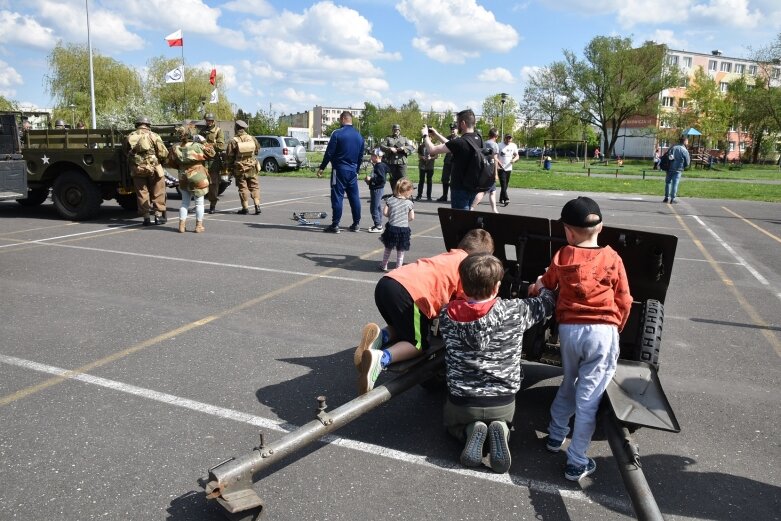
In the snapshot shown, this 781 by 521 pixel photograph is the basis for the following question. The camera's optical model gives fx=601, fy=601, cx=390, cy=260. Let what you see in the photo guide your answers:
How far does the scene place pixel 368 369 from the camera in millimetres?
3457

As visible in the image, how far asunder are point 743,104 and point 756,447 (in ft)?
196

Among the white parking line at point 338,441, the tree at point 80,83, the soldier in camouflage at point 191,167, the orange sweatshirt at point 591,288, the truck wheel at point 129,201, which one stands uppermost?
the tree at point 80,83

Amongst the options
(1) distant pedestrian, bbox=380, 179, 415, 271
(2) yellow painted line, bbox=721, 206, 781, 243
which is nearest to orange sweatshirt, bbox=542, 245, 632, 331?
(1) distant pedestrian, bbox=380, 179, 415, 271

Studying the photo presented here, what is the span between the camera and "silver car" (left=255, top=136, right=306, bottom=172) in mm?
27609

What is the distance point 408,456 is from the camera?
331 cm

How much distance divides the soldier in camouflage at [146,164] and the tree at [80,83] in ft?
118

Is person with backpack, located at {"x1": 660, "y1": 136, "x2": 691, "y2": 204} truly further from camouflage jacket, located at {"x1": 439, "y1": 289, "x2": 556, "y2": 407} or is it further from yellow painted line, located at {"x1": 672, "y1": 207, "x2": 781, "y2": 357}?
camouflage jacket, located at {"x1": 439, "y1": 289, "x2": 556, "y2": 407}

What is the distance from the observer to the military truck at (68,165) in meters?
10.9

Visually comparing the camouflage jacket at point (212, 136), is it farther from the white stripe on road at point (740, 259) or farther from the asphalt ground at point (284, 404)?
the white stripe on road at point (740, 259)

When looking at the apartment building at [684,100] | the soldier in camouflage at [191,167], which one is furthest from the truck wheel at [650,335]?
the apartment building at [684,100]

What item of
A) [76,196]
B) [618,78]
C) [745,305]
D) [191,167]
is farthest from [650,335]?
[618,78]

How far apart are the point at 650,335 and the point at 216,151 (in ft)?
35.2

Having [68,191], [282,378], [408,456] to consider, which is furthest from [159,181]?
[408,456]

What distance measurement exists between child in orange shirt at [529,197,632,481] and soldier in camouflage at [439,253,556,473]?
0.25 m
